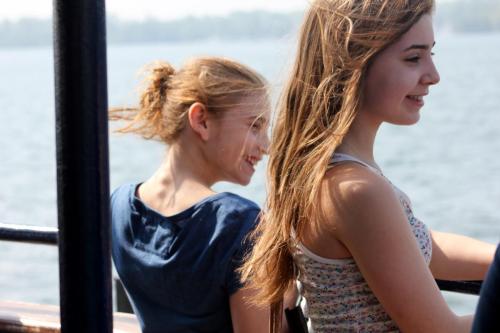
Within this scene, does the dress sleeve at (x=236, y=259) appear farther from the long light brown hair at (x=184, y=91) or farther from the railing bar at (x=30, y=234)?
the railing bar at (x=30, y=234)

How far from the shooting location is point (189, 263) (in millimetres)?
2270

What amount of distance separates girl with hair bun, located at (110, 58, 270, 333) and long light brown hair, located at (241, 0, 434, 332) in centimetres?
21

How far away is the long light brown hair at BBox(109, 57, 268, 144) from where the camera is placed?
8.48ft

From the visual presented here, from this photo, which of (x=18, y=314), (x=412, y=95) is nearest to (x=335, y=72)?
(x=412, y=95)

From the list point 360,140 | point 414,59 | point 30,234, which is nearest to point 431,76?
point 414,59

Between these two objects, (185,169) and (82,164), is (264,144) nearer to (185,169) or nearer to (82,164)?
(185,169)

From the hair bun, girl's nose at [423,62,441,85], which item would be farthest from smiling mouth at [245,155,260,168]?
girl's nose at [423,62,441,85]

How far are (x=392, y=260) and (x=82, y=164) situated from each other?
2.13 ft

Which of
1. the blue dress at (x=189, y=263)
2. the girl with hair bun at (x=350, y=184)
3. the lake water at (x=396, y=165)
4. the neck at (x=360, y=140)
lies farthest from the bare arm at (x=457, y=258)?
the lake water at (x=396, y=165)

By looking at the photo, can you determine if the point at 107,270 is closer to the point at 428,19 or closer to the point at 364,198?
the point at 364,198

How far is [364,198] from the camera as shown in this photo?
6.05 ft

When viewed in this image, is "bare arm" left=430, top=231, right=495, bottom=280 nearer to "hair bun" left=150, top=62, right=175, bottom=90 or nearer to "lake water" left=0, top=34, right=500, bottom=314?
"hair bun" left=150, top=62, right=175, bottom=90

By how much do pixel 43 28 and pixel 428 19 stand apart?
3606 centimetres

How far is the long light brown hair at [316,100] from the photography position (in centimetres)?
194
